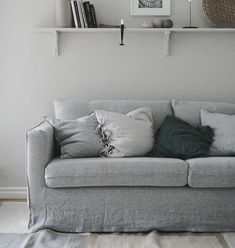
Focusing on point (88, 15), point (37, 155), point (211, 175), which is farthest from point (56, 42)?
point (211, 175)

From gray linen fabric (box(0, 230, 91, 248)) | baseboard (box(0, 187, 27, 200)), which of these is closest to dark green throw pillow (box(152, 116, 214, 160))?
gray linen fabric (box(0, 230, 91, 248))

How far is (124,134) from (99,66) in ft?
2.89

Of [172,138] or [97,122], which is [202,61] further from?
[97,122]

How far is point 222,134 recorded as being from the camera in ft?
10.0

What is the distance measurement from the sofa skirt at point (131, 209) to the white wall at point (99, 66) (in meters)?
1.07

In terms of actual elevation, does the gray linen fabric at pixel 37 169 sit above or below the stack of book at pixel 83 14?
below

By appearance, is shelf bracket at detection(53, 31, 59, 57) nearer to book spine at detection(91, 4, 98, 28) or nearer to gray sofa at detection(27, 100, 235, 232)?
book spine at detection(91, 4, 98, 28)

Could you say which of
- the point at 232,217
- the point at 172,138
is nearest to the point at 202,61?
the point at 172,138

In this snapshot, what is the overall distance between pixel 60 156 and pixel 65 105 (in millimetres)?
502

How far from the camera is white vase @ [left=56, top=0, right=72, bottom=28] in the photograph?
3414 mm

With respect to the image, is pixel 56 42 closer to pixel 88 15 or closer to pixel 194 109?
pixel 88 15

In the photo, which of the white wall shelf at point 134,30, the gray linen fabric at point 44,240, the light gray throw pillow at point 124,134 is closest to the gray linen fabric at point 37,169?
the gray linen fabric at point 44,240

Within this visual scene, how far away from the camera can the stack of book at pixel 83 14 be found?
3393 millimetres

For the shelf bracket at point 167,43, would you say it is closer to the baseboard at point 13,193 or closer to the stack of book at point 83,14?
the stack of book at point 83,14
